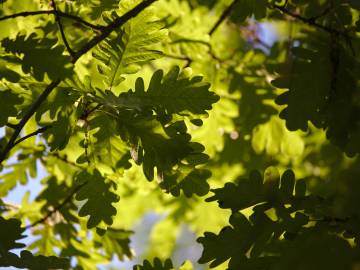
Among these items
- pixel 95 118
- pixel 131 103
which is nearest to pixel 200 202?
pixel 95 118

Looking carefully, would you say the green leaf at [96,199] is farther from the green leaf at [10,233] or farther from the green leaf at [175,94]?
the green leaf at [175,94]

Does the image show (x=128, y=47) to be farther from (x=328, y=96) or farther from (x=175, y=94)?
(x=328, y=96)

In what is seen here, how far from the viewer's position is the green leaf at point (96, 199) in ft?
5.04

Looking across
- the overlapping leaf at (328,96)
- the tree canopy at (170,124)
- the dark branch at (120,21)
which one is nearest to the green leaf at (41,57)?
the tree canopy at (170,124)

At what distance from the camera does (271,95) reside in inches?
96.3

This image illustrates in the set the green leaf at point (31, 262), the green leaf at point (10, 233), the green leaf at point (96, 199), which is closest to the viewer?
the green leaf at point (31, 262)

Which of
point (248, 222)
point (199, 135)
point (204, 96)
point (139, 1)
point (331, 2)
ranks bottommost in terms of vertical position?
point (248, 222)

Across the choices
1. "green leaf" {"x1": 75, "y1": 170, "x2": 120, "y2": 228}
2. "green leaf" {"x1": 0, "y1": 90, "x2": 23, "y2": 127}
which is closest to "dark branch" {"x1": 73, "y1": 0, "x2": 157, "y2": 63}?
"green leaf" {"x1": 0, "y1": 90, "x2": 23, "y2": 127}

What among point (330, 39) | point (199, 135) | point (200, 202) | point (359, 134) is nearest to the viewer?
point (359, 134)

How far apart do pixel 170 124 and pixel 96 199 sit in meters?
0.34

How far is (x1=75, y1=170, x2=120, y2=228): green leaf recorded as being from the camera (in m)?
1.54

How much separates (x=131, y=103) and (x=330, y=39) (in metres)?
0.85

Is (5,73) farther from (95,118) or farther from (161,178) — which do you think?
(161,178)

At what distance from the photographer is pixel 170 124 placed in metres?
1.39
